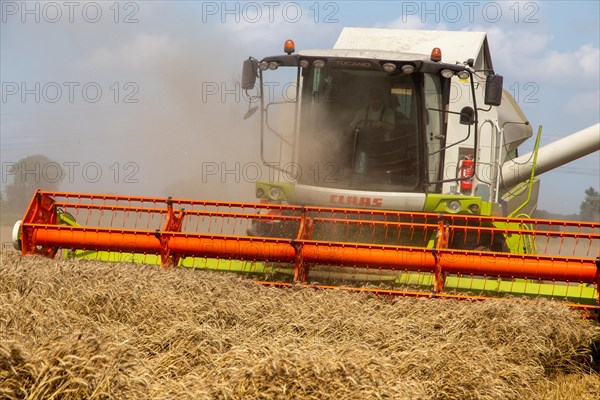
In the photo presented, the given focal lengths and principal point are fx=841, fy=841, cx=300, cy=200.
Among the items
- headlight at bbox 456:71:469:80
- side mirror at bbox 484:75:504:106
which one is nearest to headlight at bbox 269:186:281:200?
headlight at bbox 456:71:469:80

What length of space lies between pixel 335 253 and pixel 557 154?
14.5 feet

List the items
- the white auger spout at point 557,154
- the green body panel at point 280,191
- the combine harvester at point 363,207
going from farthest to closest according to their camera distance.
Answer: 1. the white auger spout at point 557,154
2. the green body panel at point 280,191
3. the combine harvester at point 363,207

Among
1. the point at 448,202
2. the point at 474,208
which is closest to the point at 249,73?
the point at 448,202

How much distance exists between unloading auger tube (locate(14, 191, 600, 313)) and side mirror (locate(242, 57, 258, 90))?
116 cm

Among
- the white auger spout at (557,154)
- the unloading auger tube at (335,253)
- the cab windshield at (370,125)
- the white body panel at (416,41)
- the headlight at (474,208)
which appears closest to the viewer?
the unloading auger tube at (335,253)

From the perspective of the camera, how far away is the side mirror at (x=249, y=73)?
689 cm

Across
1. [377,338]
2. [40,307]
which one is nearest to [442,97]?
[377,338]

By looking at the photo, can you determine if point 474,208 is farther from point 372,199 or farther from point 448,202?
point 372,199

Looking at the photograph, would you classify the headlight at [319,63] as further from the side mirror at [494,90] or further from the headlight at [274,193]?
the side mirror at [494,90]

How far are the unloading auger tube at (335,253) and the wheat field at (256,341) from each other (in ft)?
0.90

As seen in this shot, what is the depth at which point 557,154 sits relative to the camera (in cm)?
930

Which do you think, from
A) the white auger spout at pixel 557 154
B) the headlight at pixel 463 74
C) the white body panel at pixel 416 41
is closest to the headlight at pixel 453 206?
the headlight at pixel 463 74

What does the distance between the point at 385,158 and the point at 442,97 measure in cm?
71

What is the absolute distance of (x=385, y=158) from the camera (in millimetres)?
7035
